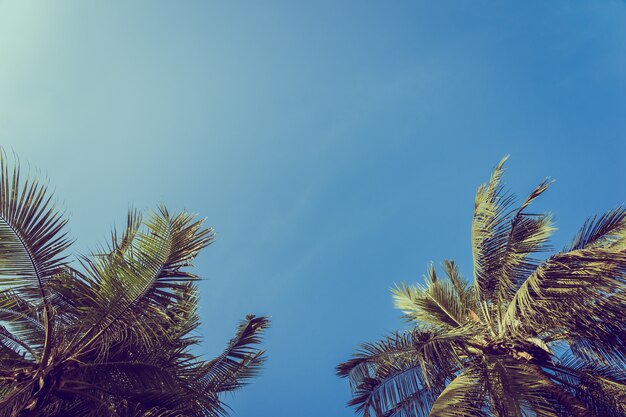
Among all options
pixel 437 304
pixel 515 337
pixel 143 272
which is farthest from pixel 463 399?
pixel 143 272

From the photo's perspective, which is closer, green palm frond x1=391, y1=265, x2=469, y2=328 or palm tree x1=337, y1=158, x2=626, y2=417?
palm tree x1=337, y1=158, x2=626, y2=417

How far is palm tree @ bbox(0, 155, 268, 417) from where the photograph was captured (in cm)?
532

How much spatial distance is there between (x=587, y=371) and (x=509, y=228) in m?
2.92

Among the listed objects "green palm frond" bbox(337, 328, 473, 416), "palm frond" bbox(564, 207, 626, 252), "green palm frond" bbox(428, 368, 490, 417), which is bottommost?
"green palm frond" bbox(428, 368, 490, 417)

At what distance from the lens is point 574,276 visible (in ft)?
20.7

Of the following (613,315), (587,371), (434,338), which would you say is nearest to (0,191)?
(434,338)

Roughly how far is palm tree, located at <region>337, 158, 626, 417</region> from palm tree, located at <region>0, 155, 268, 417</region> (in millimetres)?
3668

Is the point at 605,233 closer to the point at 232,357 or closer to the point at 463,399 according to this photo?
the point at 463,399

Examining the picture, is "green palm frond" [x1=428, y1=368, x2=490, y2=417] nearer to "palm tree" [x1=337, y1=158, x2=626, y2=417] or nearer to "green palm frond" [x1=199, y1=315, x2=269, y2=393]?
"palm tree" [x1=337, y1=158, x2=626, y2=417]

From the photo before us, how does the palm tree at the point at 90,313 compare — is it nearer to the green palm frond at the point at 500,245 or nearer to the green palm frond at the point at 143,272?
the green palm frond at the point at 143,272

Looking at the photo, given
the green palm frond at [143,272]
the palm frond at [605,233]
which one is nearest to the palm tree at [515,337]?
the palm frond at [605,233]

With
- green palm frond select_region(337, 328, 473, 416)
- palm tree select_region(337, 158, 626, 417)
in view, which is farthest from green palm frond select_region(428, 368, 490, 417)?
green palm frond select_region(337, 328, 473, 416)

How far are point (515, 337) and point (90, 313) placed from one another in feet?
21.6

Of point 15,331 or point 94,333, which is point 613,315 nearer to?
point 94,333
